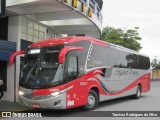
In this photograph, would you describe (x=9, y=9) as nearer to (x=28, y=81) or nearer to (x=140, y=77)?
(x=28, y=81)

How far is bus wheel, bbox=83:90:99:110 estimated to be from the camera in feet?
46.3

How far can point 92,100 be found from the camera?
567 inches

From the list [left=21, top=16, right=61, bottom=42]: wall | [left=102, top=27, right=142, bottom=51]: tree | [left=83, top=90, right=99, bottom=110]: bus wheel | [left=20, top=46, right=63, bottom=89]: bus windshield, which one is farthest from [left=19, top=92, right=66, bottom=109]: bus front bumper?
[left=102, top=27, right=142, bottom=51]: tree

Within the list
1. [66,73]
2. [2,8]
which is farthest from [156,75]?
[2,8]

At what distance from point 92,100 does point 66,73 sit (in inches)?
95.6

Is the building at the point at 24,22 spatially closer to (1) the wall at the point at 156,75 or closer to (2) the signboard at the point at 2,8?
(2) the signboard at the point at 2,8

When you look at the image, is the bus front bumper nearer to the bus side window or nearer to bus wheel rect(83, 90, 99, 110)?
the bus side window

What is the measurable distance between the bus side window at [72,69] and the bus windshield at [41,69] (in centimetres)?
40

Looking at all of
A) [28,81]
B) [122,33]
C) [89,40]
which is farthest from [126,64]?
[122,33]

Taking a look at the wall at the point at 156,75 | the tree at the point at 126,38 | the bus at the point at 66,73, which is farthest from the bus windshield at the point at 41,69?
the wall at the point at 156,75

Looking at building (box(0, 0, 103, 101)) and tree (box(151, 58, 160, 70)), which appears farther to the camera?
tree (box(151, 58, 160, 70))

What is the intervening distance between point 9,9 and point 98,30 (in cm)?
886

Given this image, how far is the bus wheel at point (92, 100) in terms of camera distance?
46.3 ft

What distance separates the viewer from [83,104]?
13.5 m
